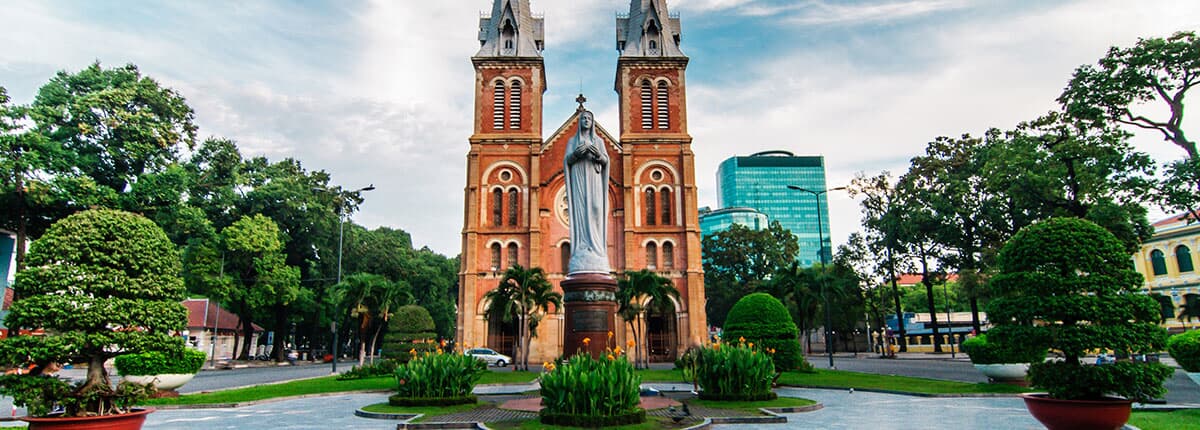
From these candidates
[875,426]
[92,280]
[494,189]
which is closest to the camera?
[92,280]

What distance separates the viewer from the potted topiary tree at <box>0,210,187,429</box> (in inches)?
301

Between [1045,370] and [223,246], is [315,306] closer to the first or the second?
[223,246]

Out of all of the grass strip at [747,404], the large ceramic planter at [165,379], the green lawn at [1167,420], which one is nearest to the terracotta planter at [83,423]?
the grass strip at [747,404]

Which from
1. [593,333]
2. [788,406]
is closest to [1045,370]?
[788,406]

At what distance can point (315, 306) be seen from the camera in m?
41.7

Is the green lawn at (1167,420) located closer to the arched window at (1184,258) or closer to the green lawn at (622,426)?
the green lawn at (622,426)

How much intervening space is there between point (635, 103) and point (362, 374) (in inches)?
974

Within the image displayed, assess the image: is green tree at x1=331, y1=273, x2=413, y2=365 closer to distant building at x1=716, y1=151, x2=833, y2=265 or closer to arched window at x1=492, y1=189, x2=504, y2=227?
arched window at x1=492, y1=189, x2=504, y2=227

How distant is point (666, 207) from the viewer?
131 feet

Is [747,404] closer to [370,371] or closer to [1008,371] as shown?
[1008,371]

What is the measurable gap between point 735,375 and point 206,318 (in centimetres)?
3726

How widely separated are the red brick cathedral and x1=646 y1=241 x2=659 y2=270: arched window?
6cm

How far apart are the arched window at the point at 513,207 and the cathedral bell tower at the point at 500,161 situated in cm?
6

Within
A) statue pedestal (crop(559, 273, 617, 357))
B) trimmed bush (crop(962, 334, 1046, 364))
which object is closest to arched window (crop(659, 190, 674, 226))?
trimmed bush (crop(962, 334, 1046, 364))
